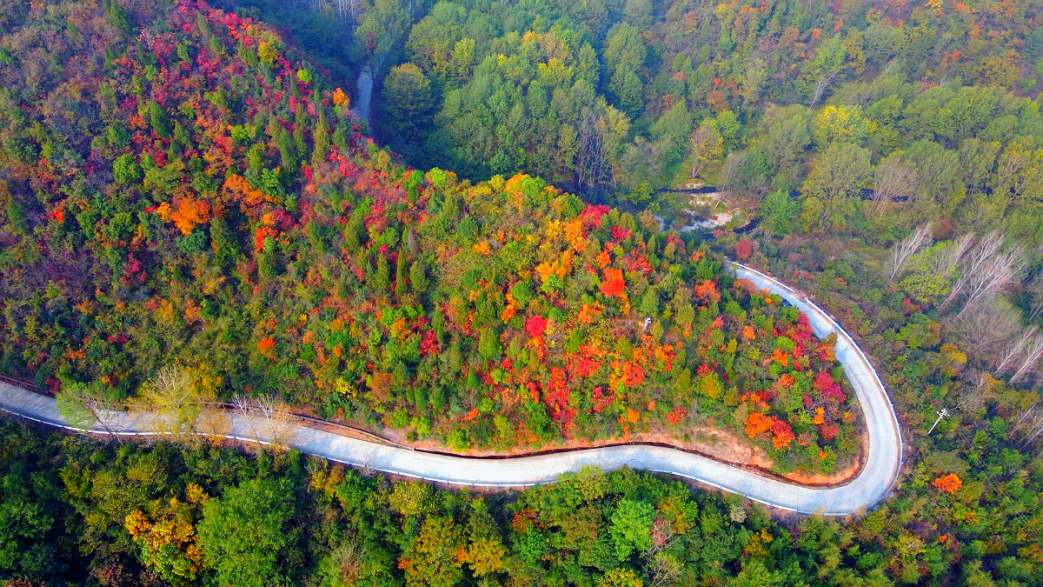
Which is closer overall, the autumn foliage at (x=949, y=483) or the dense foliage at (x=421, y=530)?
the dense foliage at (x=421, y=530)

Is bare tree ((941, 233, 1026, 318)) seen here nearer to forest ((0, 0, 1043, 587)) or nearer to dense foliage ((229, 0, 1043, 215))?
forest ((0, 0, 1043, 587))

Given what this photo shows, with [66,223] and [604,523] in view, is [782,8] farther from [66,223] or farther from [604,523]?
[66,223]

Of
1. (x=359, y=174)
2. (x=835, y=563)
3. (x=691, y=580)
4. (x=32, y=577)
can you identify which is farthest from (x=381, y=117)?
(x=835, y=563)

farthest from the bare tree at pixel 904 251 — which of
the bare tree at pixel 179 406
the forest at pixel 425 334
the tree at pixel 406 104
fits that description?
the bare tree at pixel 179 406

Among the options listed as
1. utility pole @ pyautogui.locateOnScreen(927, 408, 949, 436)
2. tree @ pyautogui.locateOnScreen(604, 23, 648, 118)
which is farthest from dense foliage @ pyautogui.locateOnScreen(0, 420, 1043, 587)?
tree @ pyautogui.locateOnScreen(604, 23, 648, 118)

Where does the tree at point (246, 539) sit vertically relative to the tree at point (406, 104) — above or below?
below

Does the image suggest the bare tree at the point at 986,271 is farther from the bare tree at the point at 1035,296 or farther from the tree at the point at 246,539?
the tree at the point at 246,539
